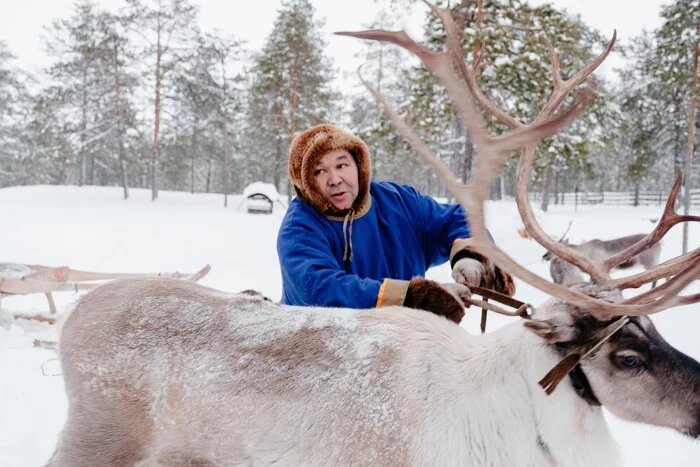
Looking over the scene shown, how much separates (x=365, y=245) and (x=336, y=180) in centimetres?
40

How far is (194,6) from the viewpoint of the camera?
25.9 metres

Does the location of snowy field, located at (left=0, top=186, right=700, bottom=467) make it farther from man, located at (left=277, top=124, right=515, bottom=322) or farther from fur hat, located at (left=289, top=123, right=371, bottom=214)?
fur hat, located at (left=289, top=123, right=371, bottom=214)

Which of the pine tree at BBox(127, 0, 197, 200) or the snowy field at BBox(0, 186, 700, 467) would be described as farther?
the pine tree at BBox(127, 0, 197, 200)

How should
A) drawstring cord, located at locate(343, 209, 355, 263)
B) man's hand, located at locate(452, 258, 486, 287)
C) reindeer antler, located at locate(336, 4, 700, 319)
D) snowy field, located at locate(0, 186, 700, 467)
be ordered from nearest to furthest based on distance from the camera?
reindeer antler, located at locate(336, 4, 700, 319)
man's hand, located at locate(452, 258, 486, 287)
drawstring cord, located at locate(343, 209, 355, 263)
snowy field, located at locate(0, 186, 700, 467)

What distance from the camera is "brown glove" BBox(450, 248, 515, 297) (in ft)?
7.97

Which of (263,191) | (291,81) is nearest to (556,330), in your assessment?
(263,191)

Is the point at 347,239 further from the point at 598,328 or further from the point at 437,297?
the point at 598,328

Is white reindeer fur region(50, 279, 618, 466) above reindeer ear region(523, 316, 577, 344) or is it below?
below

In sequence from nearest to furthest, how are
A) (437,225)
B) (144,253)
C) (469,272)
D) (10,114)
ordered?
(469,272), (437,225), (144,253), (10,114)

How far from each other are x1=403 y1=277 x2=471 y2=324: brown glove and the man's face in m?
0.87

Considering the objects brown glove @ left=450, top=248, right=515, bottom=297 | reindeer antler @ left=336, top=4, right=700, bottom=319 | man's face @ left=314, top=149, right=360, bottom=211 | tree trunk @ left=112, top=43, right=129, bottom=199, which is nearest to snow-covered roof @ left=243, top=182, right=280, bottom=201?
tree trunk @ left=112, top=43, right=129, bottom=199

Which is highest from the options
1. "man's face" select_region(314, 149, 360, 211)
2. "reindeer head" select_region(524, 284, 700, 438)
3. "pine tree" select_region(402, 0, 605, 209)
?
"pine tree" select_region(402, 0, 605, 209)

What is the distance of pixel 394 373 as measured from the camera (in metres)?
1.77

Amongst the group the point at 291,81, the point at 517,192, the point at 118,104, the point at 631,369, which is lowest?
the point at 631,369
